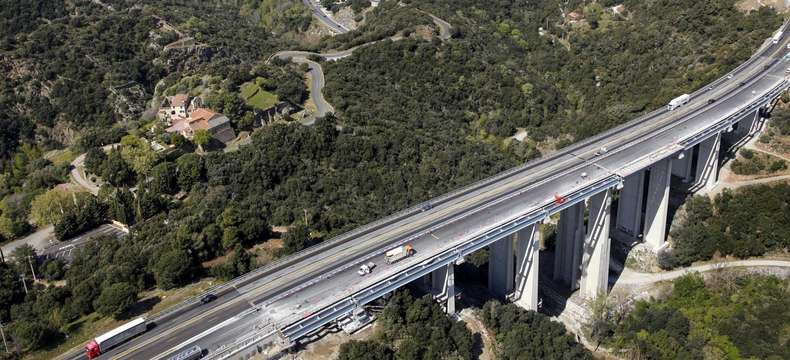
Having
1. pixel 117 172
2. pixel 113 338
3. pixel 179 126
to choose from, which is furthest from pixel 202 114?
pixel 113 338

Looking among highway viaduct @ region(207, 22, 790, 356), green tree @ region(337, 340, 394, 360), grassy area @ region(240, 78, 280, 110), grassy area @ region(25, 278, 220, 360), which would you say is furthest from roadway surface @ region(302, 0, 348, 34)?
green tree @ region(337, 340, 394, 360)

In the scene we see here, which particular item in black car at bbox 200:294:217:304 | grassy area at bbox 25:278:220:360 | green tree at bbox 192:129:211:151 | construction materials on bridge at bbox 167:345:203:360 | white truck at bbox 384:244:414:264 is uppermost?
green tree at bbox 192:129:211:151

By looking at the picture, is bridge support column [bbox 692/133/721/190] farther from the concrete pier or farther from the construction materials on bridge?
the construction materials on bridge

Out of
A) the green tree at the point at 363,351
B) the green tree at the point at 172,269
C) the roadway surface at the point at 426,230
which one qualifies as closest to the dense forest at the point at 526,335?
the roadway surface at the point at 426,230

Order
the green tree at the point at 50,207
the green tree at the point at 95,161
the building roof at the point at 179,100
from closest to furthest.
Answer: the green tree at the point at 50,207
the green tree at the point at 95,161
the building roof at the point at 179,100

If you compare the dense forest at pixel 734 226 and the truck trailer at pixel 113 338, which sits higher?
the truck trailer at pixel 113 338

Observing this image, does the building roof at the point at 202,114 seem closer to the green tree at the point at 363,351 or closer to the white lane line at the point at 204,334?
the white lane line at the point at 204,334
